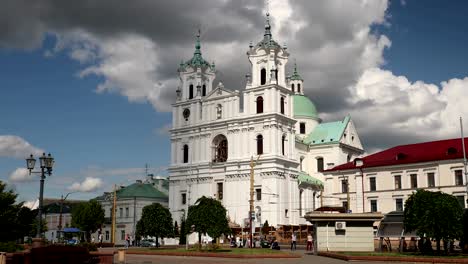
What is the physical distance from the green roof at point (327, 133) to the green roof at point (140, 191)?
2926 cm

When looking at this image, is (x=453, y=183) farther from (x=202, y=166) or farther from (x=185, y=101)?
(x=185, y=101)

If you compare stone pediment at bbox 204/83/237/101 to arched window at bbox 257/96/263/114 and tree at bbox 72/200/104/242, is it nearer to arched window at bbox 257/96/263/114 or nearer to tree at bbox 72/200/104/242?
arched window at bbox 257/96/263/114

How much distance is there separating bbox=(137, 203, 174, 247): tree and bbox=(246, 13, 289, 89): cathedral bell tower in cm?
4042

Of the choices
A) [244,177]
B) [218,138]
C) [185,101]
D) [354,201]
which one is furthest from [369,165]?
[185,101]

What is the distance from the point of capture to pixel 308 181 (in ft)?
287

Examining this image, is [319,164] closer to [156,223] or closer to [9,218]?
[156,223]

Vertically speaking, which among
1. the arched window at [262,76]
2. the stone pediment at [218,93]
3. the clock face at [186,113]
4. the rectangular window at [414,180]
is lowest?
the rectangular window at [414,180]

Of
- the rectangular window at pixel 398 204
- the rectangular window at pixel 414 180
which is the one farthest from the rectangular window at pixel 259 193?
the rectangular window at pixel 414 180

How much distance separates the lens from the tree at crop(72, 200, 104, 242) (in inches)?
3597

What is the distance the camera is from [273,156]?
8081 cm

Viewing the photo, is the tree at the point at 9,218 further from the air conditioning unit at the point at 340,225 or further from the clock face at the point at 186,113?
the clock face at the point at 186,113

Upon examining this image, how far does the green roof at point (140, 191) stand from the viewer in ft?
327

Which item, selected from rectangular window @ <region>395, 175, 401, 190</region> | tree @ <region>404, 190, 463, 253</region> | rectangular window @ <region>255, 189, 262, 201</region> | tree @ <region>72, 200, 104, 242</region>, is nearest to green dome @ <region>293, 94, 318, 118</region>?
rectangular window @ <region>255, 189, 262, 201</region>

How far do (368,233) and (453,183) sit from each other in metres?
31.7
